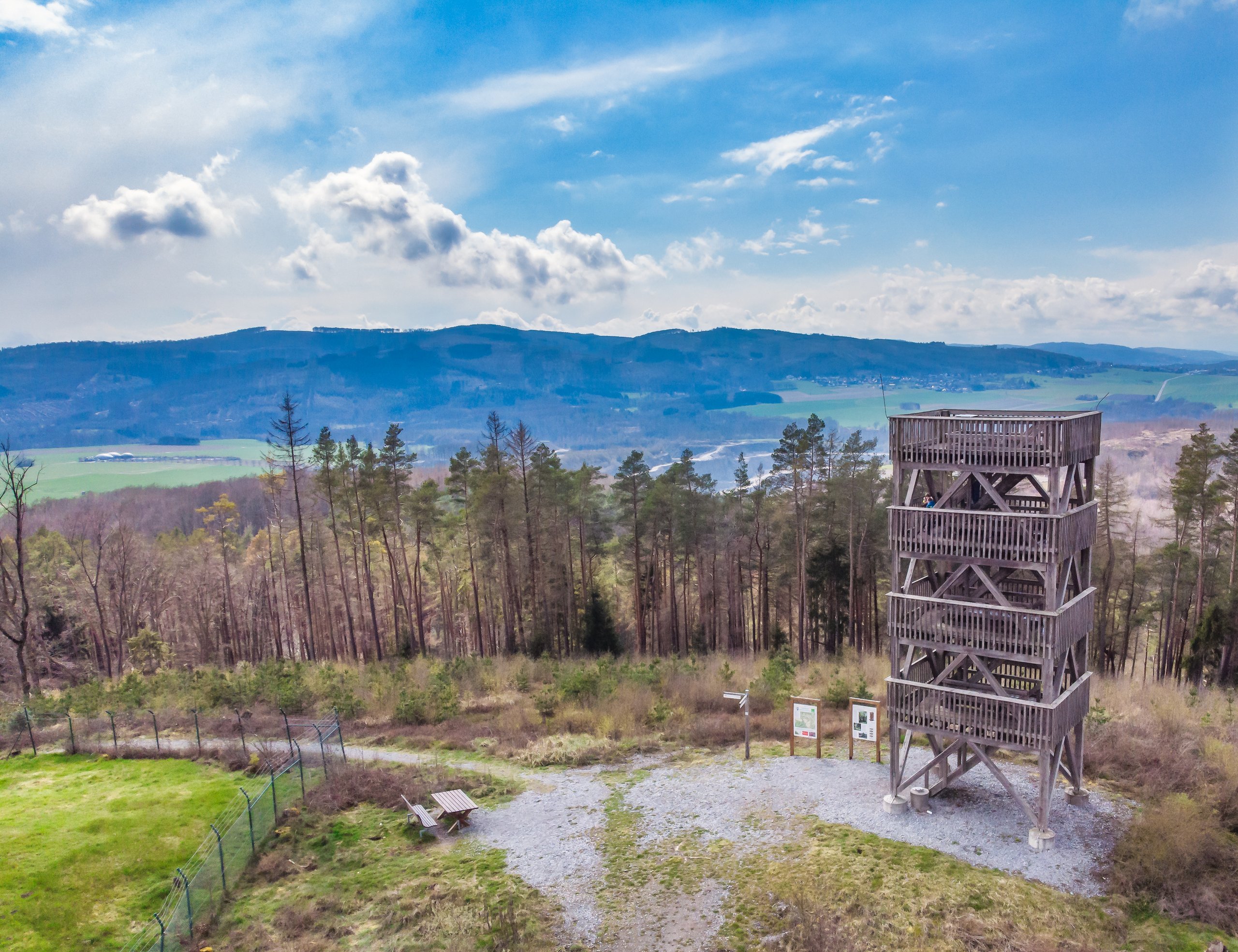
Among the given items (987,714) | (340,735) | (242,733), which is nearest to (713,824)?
(987,714)

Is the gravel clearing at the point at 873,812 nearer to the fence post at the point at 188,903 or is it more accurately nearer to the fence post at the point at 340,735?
the fence post at the point at 340,735

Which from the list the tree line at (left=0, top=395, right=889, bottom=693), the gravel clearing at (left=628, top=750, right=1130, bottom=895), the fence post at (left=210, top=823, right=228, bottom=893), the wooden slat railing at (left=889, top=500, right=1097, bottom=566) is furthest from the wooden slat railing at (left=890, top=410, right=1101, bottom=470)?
the tree line at (left=0, top=395, right=889, bottom=693)

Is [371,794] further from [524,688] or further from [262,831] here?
[524,688]

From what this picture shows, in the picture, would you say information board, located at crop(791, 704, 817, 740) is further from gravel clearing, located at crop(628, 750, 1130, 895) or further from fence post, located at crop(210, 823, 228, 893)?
fence post, located at crop(210, 823, 228, 893)

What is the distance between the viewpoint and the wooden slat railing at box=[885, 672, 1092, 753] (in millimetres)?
12234

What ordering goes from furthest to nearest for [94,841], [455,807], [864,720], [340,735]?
[340,735] < [864,720] < [455,807] < [94,841]

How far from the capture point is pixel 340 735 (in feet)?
60.1

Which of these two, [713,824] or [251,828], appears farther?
[713,824]

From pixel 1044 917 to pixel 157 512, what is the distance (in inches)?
4263

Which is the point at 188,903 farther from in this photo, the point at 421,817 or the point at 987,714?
the point at 987,714

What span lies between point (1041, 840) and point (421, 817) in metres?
11.7

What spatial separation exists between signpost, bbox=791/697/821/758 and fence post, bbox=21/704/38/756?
21057 millimetres

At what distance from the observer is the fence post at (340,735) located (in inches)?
714

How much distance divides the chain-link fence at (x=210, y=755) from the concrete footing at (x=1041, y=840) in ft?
45.5
